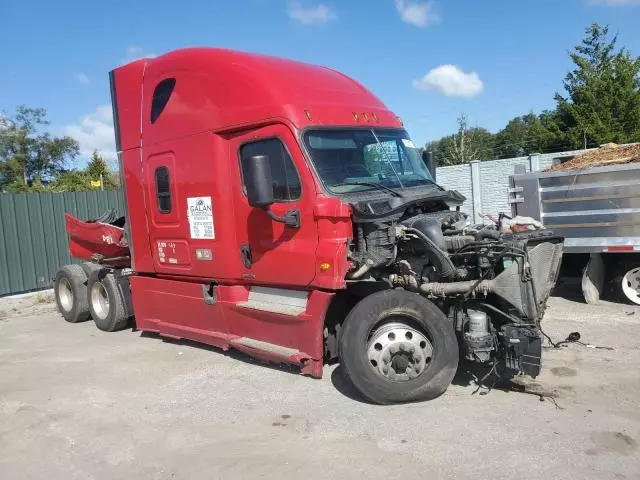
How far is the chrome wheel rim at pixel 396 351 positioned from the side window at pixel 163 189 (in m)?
3.22

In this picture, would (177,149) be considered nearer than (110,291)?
Yes

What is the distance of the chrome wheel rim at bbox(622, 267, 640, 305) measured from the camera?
332 inches

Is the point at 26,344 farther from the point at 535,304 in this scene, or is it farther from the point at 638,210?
the point at 638,210

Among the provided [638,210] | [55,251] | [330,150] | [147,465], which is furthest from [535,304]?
[55,251]

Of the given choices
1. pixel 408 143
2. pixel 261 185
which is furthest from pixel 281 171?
pixel 408 143

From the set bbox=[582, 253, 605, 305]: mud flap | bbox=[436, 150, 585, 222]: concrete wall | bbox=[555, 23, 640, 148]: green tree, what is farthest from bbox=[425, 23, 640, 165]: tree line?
bbox=[582, 253, 605, 305]: mud flap

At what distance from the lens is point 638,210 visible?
8.05 meters

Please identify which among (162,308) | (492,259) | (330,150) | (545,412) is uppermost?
(330,150)

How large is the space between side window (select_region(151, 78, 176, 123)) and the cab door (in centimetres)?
130

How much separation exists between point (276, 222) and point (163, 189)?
200 centimetres

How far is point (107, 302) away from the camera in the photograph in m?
8.88

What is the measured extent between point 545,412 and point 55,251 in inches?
439

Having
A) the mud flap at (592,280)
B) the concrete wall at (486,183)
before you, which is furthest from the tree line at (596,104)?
the mud flap at (592,280)

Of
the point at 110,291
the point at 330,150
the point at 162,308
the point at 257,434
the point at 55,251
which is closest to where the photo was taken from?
the point at 257,434
